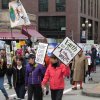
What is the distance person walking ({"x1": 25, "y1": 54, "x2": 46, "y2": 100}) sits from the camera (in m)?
11.6

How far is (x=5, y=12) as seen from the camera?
4638 centimetres

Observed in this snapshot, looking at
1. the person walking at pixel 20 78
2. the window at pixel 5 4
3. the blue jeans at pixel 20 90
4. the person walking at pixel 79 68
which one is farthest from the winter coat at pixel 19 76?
the window at pixel 5 4

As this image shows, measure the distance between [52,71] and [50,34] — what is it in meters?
68.6

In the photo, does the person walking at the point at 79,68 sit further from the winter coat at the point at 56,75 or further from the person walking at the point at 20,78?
the winter coat at the point at 56,75

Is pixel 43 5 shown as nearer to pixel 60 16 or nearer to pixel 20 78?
pixel 60 16

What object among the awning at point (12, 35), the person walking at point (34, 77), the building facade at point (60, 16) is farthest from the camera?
the building facade at point (60, 16)

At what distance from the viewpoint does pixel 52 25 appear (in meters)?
78.3

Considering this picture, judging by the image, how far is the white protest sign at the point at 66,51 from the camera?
11156mm

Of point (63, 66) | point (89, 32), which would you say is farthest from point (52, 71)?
point (89, 32)

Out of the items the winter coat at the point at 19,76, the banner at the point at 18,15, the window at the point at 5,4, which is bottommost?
the winter coat at the point at 19,76

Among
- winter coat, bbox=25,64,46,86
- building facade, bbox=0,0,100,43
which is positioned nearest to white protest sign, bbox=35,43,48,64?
winter coat, bbox=25,64,46,86

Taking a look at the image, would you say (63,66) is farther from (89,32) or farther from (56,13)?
(89,32)

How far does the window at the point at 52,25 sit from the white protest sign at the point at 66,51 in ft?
215

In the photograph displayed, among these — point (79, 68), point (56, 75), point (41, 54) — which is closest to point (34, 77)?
point (41, 54)
